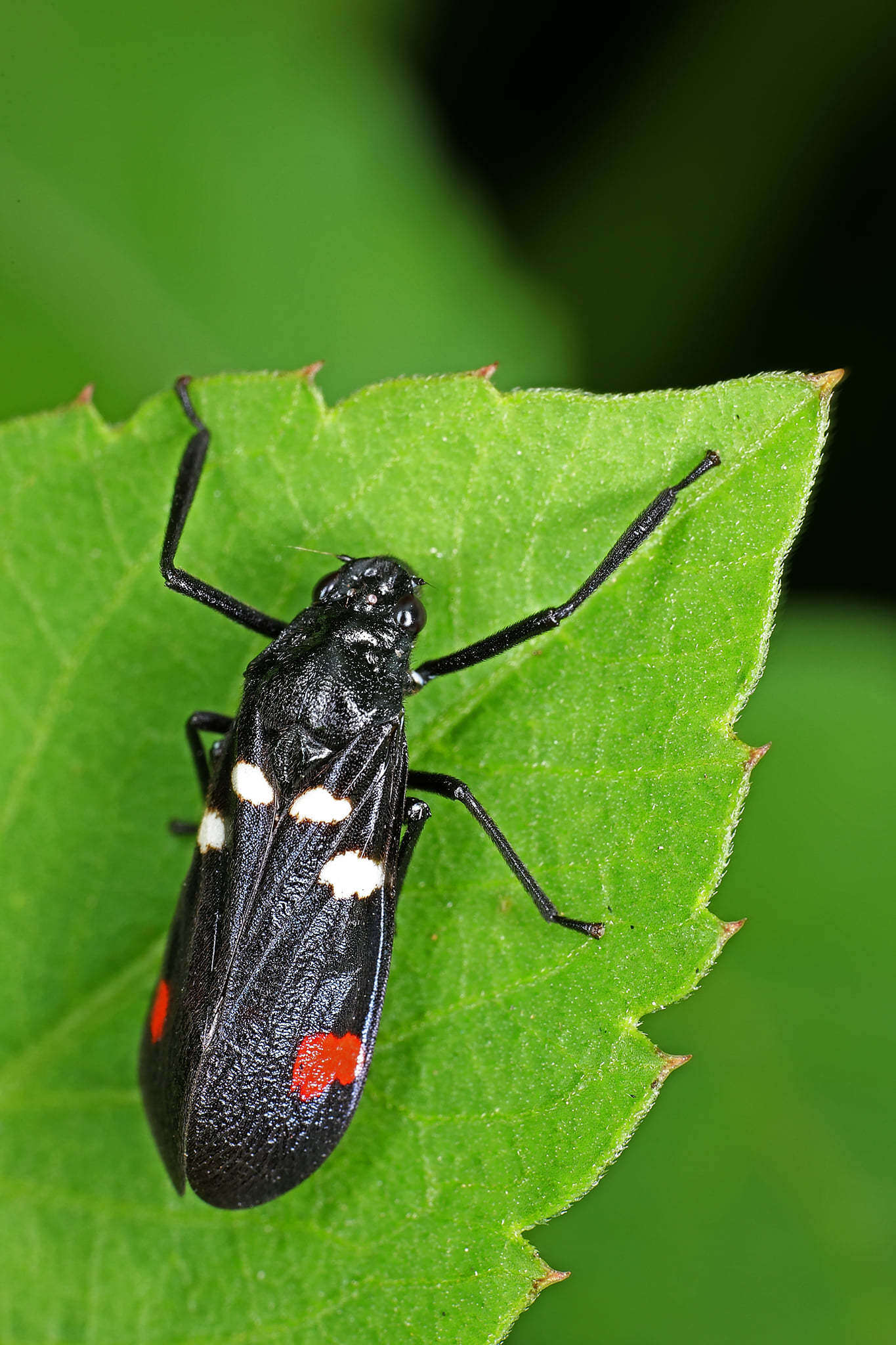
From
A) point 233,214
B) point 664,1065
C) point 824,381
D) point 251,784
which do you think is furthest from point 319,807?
point 233,214

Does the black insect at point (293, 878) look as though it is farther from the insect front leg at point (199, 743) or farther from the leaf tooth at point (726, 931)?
the leaf tooth at point (726, 931)

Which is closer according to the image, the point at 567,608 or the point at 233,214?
the point at 567,608

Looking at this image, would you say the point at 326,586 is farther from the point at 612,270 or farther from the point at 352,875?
the point at 612,270

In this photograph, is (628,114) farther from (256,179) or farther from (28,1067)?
(28,1067)

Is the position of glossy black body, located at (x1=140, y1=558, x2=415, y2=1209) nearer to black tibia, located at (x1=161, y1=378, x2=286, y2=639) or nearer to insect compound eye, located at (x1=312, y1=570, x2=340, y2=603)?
insect compound eye, located at (x1=312, y1=570, x2=340, y2=603)

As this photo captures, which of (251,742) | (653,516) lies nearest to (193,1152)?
(251,742)

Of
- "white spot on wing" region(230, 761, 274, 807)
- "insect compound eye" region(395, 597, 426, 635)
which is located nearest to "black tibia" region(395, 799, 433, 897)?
"white spot on wing" region(230, 761, 274, 807)
